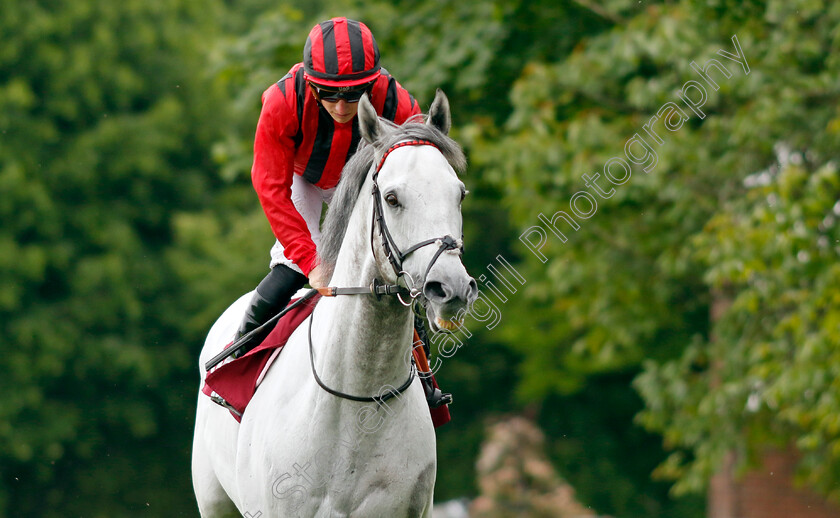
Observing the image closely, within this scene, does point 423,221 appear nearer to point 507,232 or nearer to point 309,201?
point 309,201

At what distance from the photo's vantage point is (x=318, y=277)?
5082 mm

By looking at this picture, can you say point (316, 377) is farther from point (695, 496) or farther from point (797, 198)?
point (695, 496)

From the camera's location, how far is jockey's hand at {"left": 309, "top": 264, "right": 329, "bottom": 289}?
16.6 feet

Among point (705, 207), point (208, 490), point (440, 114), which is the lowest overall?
point (208, 490)

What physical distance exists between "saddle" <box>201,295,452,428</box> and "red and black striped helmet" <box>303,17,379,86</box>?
51.7 inches

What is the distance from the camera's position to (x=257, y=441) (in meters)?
5.16

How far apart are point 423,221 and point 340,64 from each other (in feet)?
3.75

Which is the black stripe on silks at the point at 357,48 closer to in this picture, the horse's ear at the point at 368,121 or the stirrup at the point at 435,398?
the horse's ear at the point at 368,121

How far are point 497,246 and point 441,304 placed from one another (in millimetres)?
20483

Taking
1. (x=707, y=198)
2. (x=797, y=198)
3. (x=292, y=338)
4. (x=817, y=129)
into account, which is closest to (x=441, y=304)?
(x=292, y=338)

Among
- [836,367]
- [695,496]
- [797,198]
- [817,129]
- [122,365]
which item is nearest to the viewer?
[836,367]

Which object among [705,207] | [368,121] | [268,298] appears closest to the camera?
[368,121]

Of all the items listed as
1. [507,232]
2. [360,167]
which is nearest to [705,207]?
[360,167]

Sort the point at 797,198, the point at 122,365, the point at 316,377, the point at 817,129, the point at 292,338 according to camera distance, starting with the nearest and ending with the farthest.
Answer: the point at 316,377 < the point at 292,338 < the point at 797,198 < the point at 817,129 < the point at 122,365
